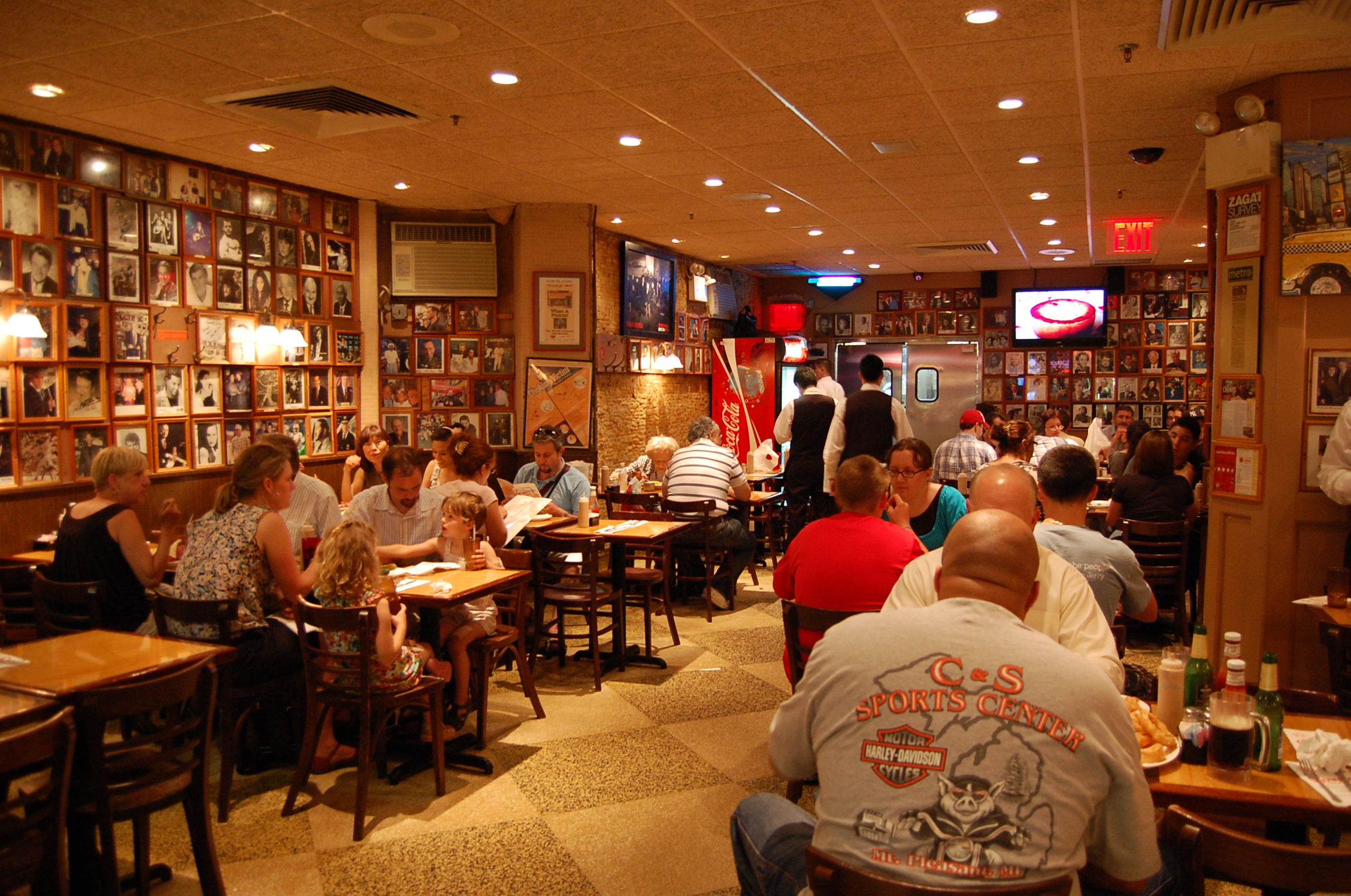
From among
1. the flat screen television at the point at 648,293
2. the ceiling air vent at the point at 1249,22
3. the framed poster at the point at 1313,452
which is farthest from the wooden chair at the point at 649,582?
the ceiling air vent at the point at 1249,22

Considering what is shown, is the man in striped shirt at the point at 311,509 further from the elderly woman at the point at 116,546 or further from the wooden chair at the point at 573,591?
the wooden chair at the point at 573,591

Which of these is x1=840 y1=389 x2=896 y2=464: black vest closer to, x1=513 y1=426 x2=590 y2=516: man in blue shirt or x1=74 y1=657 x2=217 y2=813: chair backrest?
x1=513 y1=426 x2=590 y2=516: man in blue shirt

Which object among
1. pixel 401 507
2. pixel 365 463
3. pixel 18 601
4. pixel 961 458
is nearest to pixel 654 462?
pixel 365 463

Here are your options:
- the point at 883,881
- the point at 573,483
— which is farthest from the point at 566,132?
the point at 883,881

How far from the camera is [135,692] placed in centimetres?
270

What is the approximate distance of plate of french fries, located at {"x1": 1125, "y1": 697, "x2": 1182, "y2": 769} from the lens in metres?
2.21

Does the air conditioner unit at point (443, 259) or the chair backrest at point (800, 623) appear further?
the air conditioner unit at point (443, 259)

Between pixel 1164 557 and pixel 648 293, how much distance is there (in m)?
6.15

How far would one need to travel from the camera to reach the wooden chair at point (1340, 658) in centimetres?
333

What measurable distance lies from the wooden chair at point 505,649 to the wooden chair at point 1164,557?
395cm

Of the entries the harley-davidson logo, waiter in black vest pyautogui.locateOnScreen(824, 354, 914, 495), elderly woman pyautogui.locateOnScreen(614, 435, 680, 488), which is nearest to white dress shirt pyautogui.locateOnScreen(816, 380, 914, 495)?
waiter in black vest pyautogui.locateOnScreen(824, 354, 914, 495)

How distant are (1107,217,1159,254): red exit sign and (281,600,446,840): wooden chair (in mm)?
7930

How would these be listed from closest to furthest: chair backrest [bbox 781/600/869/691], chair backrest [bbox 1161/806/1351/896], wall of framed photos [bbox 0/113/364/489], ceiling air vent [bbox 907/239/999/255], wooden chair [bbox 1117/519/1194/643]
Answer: chair backrest [bbox 1161/806/1351/896] → chair backrest [bbox 781/600/869/691] → wall of framed photos [bbox 0/113/364/489] → wooden chair [bbox 1117/519/1194/643] → ceiling air vent [bbox 907/239/999/255]

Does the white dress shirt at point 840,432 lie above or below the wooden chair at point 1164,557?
above
